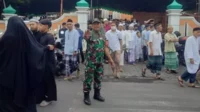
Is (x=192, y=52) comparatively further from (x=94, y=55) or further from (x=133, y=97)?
(x=94, y=55)

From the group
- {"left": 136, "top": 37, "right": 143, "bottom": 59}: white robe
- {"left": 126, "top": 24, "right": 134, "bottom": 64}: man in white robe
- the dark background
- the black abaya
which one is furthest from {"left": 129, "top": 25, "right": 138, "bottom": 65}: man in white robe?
the dark background

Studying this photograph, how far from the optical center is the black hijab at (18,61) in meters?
4.85

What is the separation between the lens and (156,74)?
36.1 ft

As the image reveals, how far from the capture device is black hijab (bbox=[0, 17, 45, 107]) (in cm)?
485

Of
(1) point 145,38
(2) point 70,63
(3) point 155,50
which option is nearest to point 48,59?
(2) point 70,63

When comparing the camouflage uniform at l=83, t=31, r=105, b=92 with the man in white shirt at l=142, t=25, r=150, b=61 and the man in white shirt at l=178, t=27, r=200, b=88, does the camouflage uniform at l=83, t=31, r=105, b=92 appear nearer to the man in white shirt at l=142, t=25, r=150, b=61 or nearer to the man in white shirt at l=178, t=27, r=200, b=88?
the man in white shirt at l=178, t=27, r=200, b=88

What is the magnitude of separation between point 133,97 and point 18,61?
407 centimetres

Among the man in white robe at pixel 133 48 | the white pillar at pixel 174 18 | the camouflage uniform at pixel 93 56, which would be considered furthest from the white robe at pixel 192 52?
the white pillar at pixel 174 18

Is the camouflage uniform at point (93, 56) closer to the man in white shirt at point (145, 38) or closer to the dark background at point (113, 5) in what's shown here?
the man in white shirt at point (145, 38)

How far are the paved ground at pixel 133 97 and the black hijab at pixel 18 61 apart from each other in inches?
86.4

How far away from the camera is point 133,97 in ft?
27.3

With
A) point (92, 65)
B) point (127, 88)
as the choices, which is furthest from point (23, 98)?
point (127, 88)

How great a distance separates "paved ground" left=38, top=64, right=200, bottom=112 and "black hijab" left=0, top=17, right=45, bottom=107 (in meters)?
2.19

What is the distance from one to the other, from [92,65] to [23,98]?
8.44 ft
